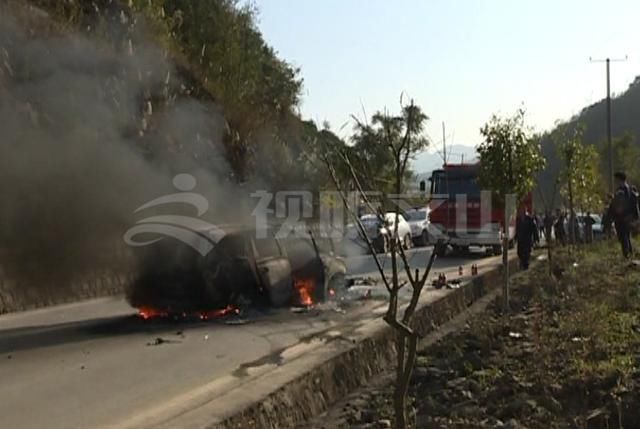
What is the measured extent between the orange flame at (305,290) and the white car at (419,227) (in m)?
19.2

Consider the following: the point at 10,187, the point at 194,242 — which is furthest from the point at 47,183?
the point at 194,242

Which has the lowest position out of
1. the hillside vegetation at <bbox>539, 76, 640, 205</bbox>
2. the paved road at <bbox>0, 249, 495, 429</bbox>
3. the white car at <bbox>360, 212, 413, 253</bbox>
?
the paved road at <bbox>0, 249, 495, 429</bbox>

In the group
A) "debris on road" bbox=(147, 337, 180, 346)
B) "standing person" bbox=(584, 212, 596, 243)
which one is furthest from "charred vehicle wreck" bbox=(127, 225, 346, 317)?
"standing person" bbox=(584, 212, 596, 243)

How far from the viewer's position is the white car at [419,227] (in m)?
32.5

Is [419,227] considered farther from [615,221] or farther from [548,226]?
[615,221]

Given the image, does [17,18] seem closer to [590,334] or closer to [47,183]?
[47,183]

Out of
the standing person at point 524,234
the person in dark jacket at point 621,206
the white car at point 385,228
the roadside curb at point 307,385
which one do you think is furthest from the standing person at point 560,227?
the roadside curb at point 307,385

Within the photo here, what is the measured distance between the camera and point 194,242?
12.0 m

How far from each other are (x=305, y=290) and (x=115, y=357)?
4.22m

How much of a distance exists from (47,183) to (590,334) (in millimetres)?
8834

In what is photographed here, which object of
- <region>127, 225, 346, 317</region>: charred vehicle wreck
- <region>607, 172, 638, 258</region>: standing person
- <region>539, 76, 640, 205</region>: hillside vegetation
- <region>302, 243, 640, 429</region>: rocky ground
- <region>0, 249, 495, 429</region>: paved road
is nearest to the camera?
<region>302, 243, 640, 429</region>: rocky ground

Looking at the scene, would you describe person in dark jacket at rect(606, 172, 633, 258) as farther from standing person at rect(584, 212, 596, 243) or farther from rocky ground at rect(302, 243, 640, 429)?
standing person at rect(584, 212, 596, 243)

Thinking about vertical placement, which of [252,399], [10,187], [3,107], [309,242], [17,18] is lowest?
[252,399]

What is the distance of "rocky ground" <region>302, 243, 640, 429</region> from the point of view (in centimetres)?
657
